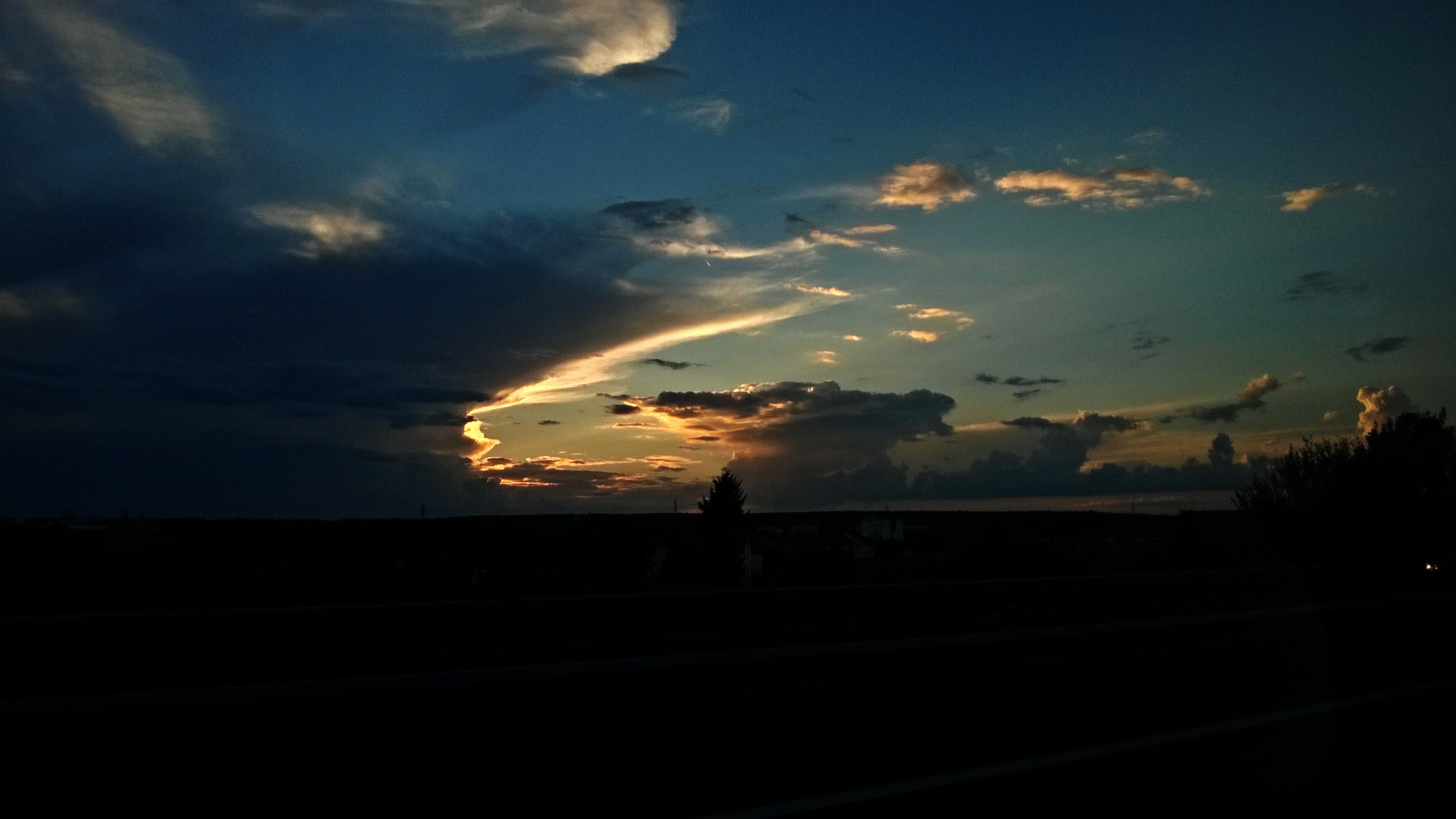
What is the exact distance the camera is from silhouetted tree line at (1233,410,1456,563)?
→ 1693 inches

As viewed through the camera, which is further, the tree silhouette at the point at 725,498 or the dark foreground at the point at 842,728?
the tree silhouette at the point at 725,498

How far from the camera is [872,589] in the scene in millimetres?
25281

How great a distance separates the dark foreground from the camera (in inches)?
222

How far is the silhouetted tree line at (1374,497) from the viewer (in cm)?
4300

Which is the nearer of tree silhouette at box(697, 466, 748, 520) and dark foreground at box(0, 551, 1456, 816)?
dark foreground at box(0, 551, 1456, 816)

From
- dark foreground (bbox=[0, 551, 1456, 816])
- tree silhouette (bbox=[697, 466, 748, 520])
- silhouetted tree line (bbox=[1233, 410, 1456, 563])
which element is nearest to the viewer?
dark foreground (bbox=[0, 551, 1456, 816])

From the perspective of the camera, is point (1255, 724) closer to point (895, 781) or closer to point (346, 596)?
point (895, 781)

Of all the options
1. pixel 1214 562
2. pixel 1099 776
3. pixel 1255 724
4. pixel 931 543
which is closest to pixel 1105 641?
pixel 1255 724

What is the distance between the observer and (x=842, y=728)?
8.14 meters

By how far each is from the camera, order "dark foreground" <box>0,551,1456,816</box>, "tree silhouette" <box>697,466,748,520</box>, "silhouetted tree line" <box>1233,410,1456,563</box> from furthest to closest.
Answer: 1. "tree silhouette" <box>697,466,748,520</box>
2. "silhouetted tree line" <box>1233,410,1456,563</box>
3. "dark foreground" <box>0,551,1456,816</box>

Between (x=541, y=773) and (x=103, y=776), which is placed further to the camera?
(x=541, y=773)

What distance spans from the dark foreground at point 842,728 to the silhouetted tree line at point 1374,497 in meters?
31.2

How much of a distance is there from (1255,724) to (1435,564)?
981 inches

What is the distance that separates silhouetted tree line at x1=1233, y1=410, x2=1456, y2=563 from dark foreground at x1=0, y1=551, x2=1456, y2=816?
31.2 meters
